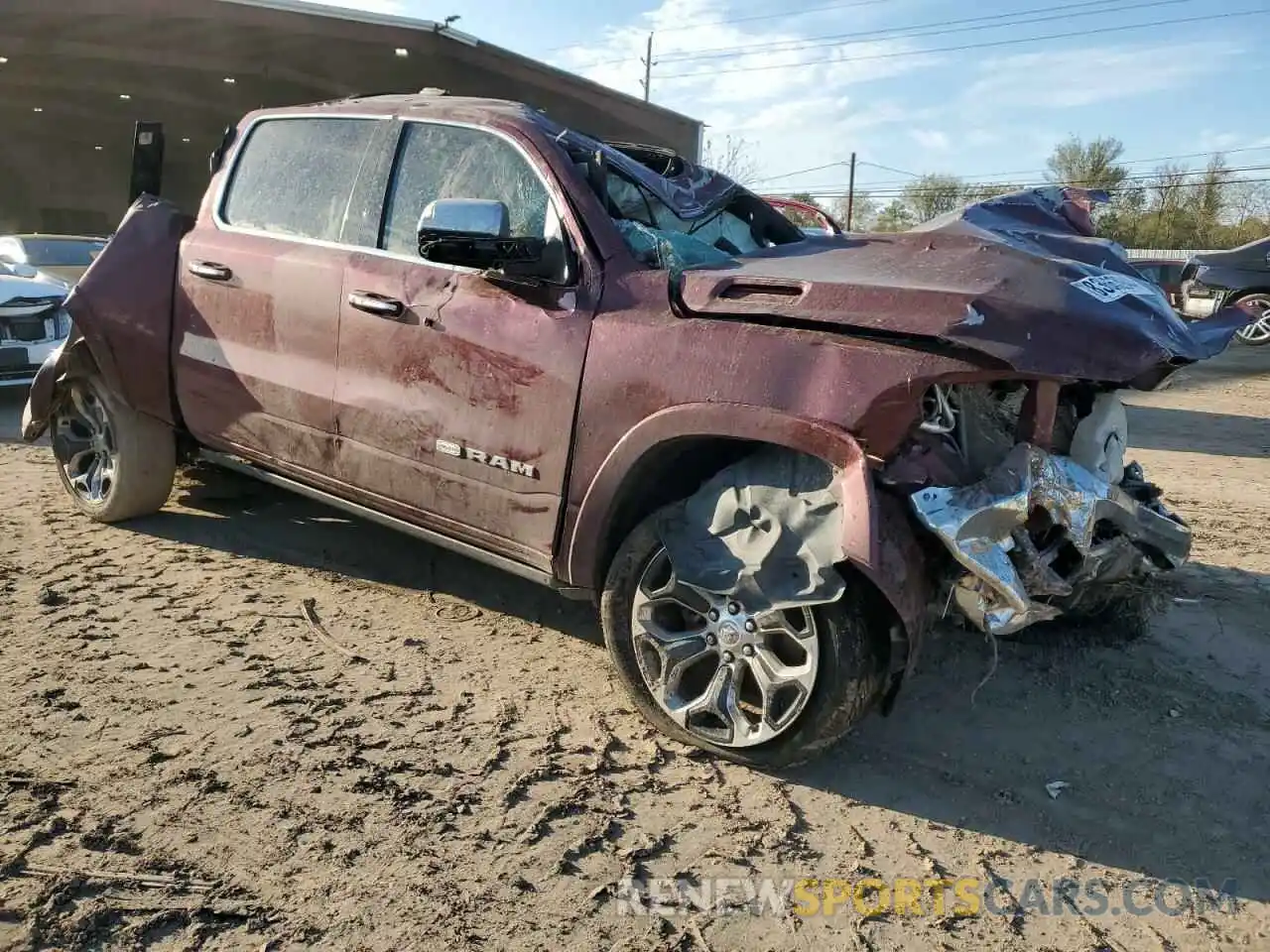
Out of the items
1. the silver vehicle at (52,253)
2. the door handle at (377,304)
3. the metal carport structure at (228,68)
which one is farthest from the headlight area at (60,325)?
the door handle at (377,304)

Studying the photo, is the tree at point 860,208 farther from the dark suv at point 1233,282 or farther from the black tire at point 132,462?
the black tire at point 132,462

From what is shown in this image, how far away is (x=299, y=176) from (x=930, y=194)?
44.2m

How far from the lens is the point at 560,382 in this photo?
315 cm

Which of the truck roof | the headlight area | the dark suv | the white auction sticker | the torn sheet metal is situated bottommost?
the torn sheet metal

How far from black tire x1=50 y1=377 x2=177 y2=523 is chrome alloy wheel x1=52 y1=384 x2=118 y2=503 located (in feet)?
0.07

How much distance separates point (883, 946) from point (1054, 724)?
53.3 inches

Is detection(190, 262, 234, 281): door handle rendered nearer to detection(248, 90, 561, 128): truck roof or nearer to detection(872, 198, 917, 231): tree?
detection(248, 90, 561, 128): truck roof

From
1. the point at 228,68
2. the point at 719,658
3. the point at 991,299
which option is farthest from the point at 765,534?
the point at 228,68

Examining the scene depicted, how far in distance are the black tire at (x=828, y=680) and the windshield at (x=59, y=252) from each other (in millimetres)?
10388

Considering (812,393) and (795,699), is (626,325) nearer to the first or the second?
(812,393)

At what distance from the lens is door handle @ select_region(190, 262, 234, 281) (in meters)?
4.21

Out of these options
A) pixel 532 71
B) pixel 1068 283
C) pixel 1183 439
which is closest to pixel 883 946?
pixel 1068 283

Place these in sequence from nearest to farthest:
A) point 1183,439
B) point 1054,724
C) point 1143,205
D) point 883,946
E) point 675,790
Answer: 1. point 883,946
2. point 675,790
3. point 1054,724
4. point 1183,439
5. point 1143,205

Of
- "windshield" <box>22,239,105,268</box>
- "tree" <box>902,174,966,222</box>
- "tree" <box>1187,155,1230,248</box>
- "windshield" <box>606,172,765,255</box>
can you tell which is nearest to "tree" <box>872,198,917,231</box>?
"tree" <box>902,174,966,222</box>
